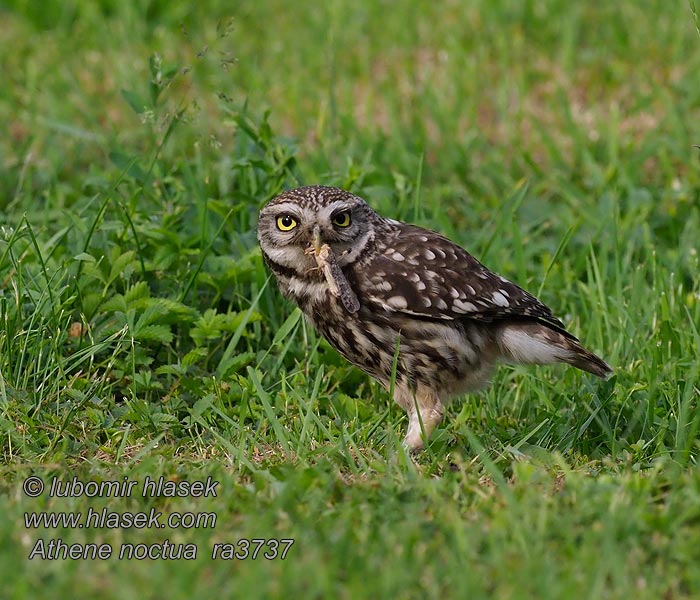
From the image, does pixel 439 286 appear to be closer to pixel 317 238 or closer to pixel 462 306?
pixel 462 306

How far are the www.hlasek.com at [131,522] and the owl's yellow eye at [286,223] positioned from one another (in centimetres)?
125

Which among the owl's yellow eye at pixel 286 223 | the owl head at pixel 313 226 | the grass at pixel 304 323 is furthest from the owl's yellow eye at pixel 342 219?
the grass at pixel 304 323

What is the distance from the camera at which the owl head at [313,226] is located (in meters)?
4.47

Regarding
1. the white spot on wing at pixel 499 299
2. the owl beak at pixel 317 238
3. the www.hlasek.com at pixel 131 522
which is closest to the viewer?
the www.hlasek.com at pixel 131 522

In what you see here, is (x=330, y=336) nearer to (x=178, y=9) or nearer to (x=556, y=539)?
(x=556, y=539)

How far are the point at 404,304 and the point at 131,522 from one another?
5.01 feet

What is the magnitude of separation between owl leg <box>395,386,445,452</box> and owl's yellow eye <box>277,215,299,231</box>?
2.74 ft

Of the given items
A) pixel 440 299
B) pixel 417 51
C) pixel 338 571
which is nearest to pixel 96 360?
pixel 440 299

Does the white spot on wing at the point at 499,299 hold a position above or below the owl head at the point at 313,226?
below

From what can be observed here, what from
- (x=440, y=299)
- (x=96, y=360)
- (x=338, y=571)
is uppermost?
(x=440, y=299)

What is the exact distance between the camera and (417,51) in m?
8.59

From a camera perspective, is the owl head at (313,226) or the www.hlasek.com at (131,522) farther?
the owl head at (313,226)

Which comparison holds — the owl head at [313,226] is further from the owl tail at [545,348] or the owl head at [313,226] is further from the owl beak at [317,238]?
the owl tail at [545,348]

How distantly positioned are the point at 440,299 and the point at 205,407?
1066 mm
